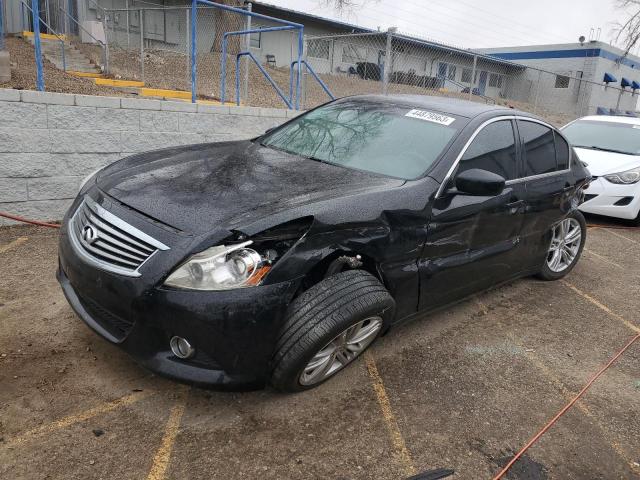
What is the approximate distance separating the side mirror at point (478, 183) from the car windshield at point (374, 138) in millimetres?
244

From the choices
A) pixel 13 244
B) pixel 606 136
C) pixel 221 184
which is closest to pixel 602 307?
pixel 221 184

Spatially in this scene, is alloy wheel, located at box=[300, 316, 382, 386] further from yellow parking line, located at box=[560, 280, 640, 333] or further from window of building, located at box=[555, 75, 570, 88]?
window of building, located at box=[555, 75, 570, 88]

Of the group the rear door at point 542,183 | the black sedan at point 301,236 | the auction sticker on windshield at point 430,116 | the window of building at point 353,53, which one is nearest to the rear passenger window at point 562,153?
the rear door at point 542,183

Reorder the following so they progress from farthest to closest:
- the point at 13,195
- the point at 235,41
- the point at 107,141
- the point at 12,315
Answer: the point at 235,41, the point at 107,141, the point at 13,195, the point at 12,315

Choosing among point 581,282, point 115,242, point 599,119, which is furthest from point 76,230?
point 599,119

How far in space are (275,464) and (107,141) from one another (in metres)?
4.32

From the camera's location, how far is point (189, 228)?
245cm

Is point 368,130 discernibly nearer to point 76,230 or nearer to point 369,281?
point 369,281

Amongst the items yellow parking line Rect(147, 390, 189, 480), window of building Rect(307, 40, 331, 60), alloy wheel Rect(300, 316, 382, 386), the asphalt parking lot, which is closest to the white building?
window of building Rect(307, 40, 331, 60)

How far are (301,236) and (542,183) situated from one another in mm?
2571

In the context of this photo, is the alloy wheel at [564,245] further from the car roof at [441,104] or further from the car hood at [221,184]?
the car hood at [221,184]

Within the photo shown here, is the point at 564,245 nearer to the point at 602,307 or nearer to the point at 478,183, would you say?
the point at 602,307

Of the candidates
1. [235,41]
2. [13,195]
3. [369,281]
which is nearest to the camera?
[369,281]

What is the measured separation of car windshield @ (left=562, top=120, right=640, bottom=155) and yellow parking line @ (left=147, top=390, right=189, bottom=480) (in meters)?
7.76
